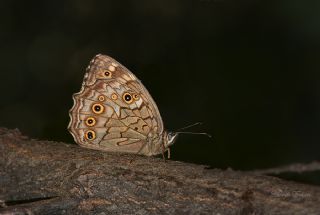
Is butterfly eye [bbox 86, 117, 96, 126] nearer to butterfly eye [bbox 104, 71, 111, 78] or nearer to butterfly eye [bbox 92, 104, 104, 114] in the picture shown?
butterfly eye [bbox 92, 104, 104, 114]

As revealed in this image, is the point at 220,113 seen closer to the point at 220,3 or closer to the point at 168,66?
the point at 168,66

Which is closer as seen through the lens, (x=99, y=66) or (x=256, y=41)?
(x=99, y=66)

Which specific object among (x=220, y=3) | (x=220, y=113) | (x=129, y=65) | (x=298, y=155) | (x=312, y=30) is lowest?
(x=298, y=155)

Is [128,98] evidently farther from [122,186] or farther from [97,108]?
[122,186]

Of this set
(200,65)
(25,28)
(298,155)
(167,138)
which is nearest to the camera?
(167,138)

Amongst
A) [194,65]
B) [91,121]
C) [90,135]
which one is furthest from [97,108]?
[194,65]

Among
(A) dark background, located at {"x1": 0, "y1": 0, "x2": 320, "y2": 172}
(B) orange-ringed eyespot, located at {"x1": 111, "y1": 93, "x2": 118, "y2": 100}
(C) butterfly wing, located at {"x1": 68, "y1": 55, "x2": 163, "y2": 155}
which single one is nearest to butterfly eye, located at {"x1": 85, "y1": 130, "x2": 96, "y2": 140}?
(C) butterfly wing, located at {"x1": 68, "y1": 55, "x2": 163, "y2": 155}

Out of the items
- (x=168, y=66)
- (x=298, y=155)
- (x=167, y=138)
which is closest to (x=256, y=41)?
(x=168, y=66)

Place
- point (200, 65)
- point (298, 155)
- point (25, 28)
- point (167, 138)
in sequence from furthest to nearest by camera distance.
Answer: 1. point (25, 28)
2. point (200, 65)
3. point (298, 155)
4. point (167, 138)
